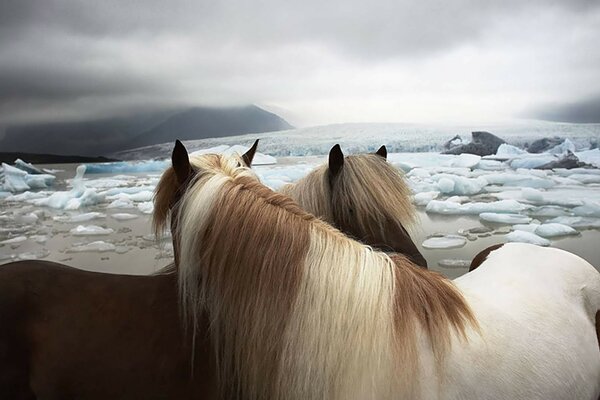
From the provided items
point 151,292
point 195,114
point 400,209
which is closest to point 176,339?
point 151,292

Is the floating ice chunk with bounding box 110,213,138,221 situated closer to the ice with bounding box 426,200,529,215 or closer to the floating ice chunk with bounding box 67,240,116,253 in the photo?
the floating ice chunk with bounding box 67,240,116,253

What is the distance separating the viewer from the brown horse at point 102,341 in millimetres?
751

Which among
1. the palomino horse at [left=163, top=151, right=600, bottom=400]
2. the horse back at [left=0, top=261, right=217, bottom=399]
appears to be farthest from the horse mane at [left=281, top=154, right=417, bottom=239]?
the horse back at [left=0, top=261, right=217, bottom=399]

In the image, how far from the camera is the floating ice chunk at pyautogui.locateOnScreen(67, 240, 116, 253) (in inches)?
76.7

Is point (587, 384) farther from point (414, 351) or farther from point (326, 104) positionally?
point (326, 104)

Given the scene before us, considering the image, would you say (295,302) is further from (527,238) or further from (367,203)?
(527,238)

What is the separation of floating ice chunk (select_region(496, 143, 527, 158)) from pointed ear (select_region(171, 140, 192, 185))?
1.91 m

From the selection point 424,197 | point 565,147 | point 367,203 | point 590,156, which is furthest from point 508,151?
point 367,203

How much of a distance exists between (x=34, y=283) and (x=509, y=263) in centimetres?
97

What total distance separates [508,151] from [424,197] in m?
0.49

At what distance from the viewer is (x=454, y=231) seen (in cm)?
210

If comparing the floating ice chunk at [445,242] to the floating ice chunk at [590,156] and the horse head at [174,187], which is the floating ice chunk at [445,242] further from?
the horse head at [174,187]

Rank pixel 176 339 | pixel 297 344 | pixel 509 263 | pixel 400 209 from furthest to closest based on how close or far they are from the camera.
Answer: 1. pixel 400 209
2. pixel 509 263
3. pixel 176 339
4. pixel 297 344

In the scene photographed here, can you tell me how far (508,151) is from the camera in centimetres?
227
